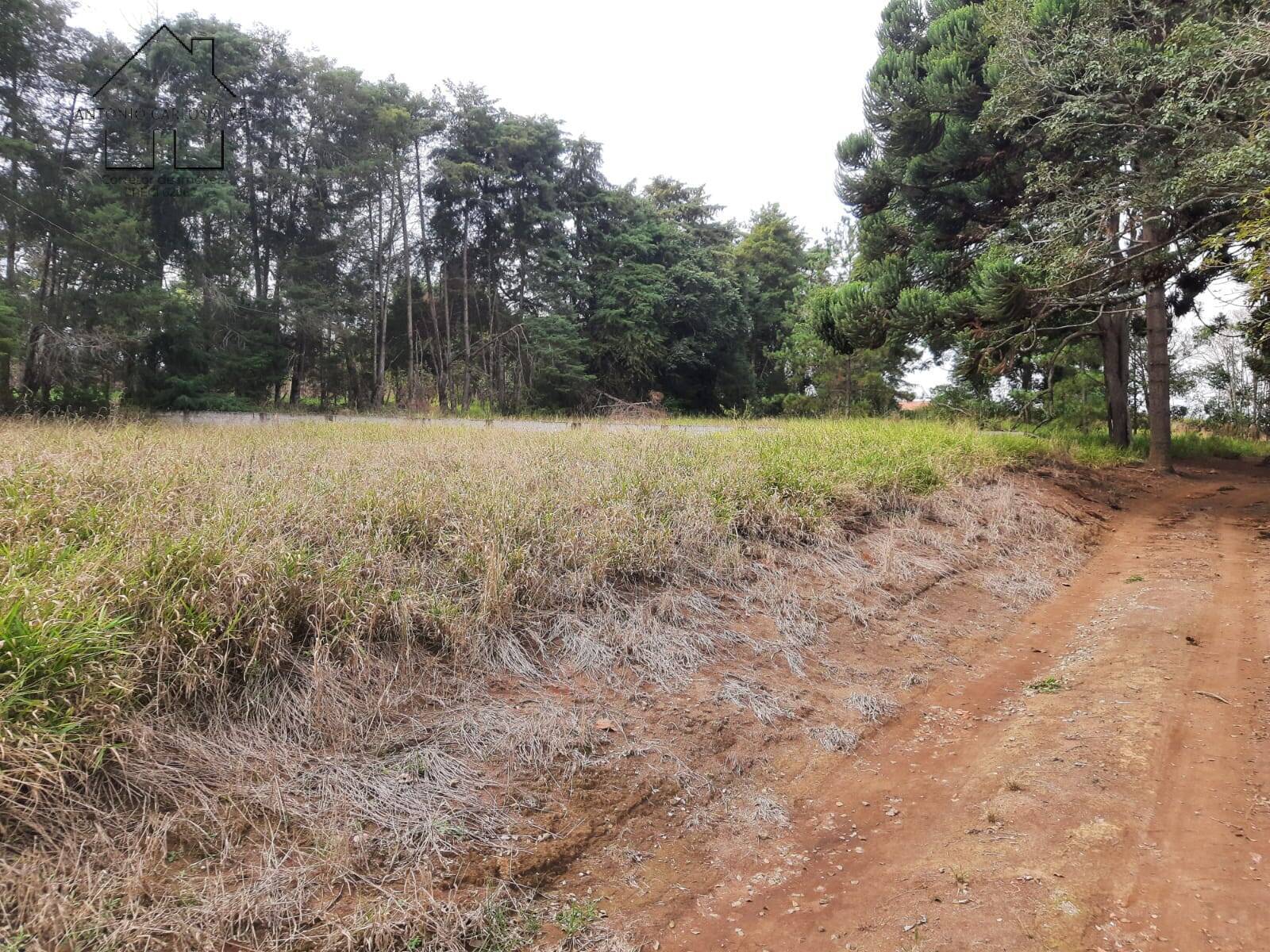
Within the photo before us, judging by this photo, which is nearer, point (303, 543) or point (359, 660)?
point (359, 660)

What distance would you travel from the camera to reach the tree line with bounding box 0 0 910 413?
11.7 m

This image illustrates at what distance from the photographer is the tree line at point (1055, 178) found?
6.63 metres

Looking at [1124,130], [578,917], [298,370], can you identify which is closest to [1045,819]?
[578,917]

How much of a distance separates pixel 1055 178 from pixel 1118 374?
243 inches

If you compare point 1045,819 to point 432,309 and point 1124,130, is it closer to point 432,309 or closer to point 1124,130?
point 1124,130

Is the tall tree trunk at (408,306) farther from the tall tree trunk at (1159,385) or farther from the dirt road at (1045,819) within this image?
the dirt road at (1045,819)

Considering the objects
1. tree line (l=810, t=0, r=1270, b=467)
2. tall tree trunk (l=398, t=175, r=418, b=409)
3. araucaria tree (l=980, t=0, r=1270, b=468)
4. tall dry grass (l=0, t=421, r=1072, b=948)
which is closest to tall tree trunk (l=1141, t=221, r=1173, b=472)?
tree line (l=810, t=0, r=1270, b=467)

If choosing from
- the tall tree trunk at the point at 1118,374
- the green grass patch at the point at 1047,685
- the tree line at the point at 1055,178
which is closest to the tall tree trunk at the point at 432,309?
the tree line at the point at 1055,178

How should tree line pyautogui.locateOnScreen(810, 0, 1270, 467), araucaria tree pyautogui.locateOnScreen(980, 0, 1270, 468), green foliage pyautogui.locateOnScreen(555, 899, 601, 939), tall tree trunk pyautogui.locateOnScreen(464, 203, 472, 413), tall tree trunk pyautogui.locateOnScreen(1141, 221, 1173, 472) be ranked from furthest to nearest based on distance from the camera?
tall tree trunk pyautogui.locateOnScreen(464, 203, 472, 413), tall tree trunk pyautogui.locateOnScreen(1141, 221, 1173, 472), tree line pyautogui.locateOnScreen(810, 0, 1270, 467), araucaria tree pyautogui.locateOnScreen(980, 0, 1270, 468), green foliage pyautogui.locateOnScreen(555, 899, 601, 939)

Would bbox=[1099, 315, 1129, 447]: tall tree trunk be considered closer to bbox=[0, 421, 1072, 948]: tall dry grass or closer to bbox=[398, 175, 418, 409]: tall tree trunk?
bbox=[0, 421, 1072, 948]: tall dry grass

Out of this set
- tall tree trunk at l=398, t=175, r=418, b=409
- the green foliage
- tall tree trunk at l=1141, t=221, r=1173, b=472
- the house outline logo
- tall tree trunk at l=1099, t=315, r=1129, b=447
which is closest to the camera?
the green foliage

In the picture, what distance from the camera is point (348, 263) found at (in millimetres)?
18828

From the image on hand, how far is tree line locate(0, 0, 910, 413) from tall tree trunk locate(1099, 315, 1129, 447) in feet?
17.3

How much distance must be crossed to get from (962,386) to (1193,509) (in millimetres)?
12508
